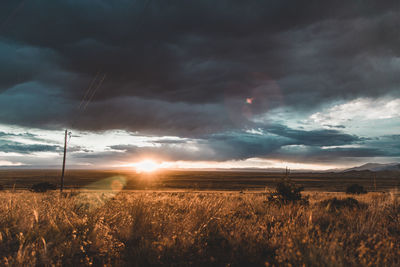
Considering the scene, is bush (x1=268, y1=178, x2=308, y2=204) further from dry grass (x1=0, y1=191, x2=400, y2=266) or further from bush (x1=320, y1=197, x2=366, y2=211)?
dry grass (x1=0, y1=191, x2=400, y2=266)

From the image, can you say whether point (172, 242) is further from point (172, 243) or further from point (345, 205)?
point (345, 205)

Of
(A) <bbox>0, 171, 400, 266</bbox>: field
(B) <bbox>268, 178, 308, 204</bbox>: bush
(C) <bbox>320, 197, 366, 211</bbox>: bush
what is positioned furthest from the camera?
(B) <bbox>268, 178, 308, 204</bbox>: bush

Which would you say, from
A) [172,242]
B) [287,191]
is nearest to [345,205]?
[287,191]

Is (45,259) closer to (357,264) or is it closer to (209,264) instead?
(209,264)

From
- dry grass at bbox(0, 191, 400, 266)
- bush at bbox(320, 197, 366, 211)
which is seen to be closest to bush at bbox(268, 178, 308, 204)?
bush at bbox(320, 197, 366, 211)

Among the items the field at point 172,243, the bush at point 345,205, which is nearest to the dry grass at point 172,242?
the field at point 172,243

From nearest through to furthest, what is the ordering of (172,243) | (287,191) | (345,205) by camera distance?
(172,243)
(345,205)
(287,191)

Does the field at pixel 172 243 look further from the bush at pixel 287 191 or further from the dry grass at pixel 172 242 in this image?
the bush at pixel 287 191

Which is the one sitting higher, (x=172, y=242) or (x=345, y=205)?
(x=172, y=242)

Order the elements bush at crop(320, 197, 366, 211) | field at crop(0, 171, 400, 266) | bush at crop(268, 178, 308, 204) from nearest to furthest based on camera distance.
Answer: field at crop(0, 171, 400, 266) → bush at crop(320, 197, 366, 211) → bush at crop(268, 178, 308, 204)

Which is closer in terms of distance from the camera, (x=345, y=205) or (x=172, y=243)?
(x=172, y=243)

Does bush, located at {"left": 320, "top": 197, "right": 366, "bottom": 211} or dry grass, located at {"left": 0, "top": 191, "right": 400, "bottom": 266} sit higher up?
dry grass, located at {"left": 0, "top": 191, "right": 400, "bottom": 266}

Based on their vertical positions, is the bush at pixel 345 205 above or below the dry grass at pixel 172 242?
below

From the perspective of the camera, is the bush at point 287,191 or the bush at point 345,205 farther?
the bush at point 287,191
